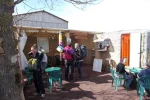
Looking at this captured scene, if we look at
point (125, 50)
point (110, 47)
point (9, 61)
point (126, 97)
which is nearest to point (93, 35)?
point (110, 47)

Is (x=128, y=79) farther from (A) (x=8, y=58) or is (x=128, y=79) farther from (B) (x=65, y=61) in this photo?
(A) (x=8, y=58)

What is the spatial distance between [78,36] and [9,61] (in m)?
9.11

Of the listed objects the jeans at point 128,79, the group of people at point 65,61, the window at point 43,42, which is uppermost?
the window at point 43,42

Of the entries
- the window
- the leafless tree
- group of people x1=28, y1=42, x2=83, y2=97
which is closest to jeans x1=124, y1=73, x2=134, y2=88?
group of people x1=28, y1=42, x2=83, y2=97

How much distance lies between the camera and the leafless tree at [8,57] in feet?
9.29

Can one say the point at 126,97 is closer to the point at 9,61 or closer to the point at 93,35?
the point at 9,61

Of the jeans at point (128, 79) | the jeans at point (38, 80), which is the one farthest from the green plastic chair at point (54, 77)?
the jeans at point (128, 79)

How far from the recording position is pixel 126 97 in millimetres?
5223

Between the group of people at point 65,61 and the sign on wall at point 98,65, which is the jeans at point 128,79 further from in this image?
the sign on wall at point 98,65

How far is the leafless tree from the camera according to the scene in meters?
2.83

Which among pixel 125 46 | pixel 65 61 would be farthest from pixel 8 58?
pixel 125 46

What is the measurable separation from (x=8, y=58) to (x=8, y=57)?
0.02 metres

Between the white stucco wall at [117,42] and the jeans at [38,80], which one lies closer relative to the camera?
the jeans at [38,80]

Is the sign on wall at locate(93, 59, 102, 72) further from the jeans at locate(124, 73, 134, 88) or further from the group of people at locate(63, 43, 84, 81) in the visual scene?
the jeans at locate(124, 73, 134, 88)
